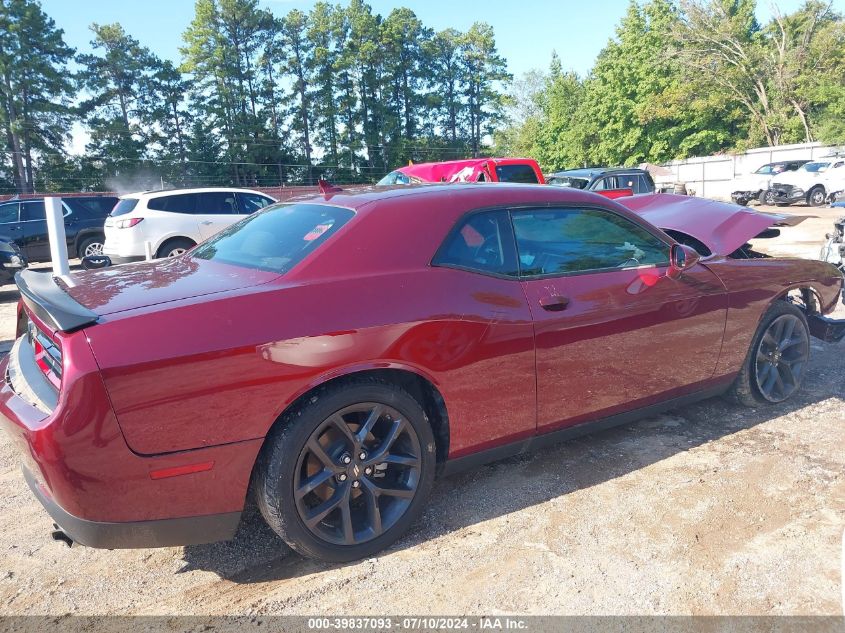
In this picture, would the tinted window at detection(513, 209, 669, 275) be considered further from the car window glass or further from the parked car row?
the parked car row

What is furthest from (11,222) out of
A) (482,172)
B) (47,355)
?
(47,355)

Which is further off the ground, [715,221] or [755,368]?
[715,221]

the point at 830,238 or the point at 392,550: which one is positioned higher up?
the point at 830,238

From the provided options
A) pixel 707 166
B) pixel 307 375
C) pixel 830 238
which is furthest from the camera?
pixel 707 166

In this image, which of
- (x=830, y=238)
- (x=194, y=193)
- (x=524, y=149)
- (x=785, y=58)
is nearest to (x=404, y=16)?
(x=524, y=149)

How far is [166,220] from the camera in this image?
36.4ft

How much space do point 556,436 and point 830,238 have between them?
4.92 meters

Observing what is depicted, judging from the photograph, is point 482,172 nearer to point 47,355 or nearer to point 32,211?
point 32,211

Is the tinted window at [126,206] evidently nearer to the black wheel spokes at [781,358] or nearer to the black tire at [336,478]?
the black tire at [336,478]

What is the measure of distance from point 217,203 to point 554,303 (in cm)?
997

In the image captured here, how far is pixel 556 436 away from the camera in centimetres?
324

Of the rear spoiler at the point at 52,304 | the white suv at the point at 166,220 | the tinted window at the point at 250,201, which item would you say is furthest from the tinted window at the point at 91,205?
the rear spoiler at the point at 52,304

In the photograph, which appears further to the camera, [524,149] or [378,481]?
[524,149]

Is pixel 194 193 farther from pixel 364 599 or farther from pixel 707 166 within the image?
pixel 707 166
